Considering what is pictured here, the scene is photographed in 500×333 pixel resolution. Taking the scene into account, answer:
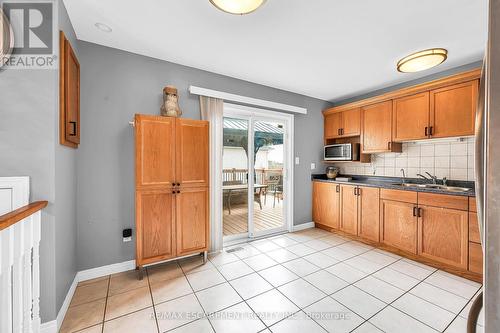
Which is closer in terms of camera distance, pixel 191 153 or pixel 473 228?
pixel 473 228

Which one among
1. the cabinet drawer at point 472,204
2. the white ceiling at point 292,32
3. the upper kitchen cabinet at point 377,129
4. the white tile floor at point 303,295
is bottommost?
the white tile floor at point 303,295

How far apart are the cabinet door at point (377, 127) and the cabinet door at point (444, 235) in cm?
115

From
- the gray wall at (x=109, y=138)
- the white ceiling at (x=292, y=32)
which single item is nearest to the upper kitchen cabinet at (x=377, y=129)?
the white ceiling at (x=292, y=32)

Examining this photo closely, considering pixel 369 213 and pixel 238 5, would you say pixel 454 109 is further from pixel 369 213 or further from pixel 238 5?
pixel 238 5

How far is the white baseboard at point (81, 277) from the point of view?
62.9 inches

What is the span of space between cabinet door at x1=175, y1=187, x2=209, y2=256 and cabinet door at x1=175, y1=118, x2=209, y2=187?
13 cm

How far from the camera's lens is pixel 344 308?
1.89 metres

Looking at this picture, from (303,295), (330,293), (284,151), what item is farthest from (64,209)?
(284,151)

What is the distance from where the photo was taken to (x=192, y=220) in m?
2.60

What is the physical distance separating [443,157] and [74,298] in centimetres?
481

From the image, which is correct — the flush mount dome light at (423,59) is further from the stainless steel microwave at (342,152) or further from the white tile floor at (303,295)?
the white tile floor at (303,295)

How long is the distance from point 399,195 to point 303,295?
2002mm

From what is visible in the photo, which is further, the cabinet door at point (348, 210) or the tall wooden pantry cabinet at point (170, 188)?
the cabinet door at point (348, 210)

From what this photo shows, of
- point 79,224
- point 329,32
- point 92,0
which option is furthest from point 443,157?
point 79,224
